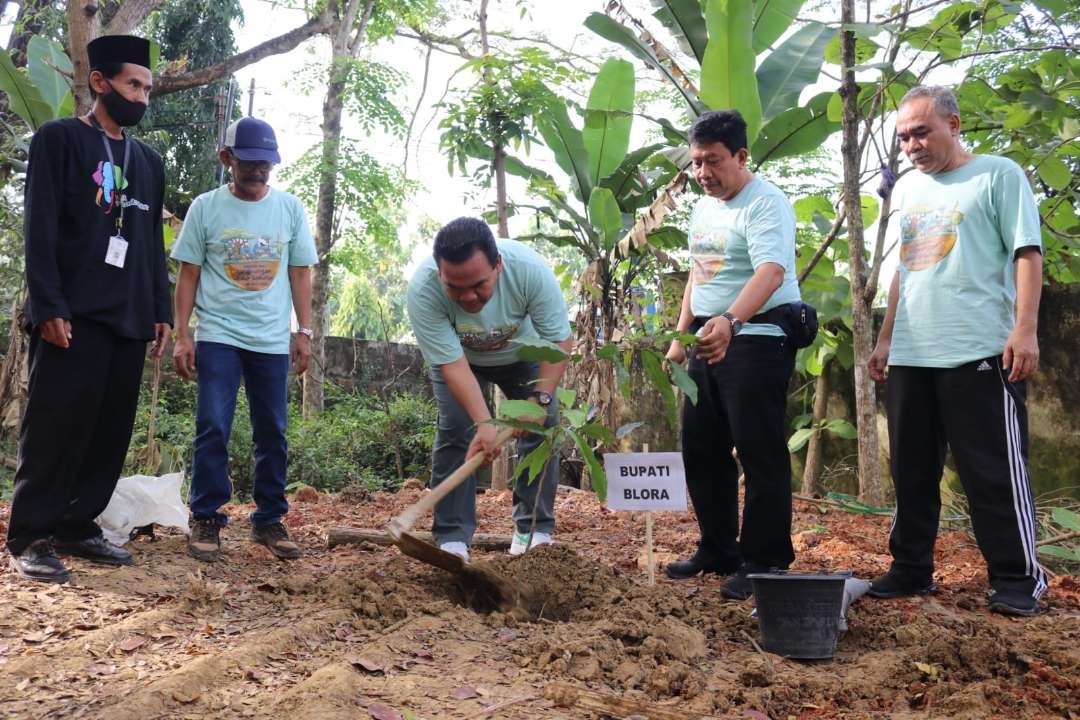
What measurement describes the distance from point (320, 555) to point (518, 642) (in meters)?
1.66

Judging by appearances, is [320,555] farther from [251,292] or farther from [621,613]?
[621,613]

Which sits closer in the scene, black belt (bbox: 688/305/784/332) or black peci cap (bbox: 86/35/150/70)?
black belt (bbox: 688/305/784/332)

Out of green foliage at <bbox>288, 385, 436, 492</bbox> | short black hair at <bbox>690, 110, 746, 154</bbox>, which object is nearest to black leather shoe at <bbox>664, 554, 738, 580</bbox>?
short black hair at <bbox>690, 110, 746, 154</bbox>

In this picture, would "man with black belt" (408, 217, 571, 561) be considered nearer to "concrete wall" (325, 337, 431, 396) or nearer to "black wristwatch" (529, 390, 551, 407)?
"black wristwatch" (529, 390, 551, 407)

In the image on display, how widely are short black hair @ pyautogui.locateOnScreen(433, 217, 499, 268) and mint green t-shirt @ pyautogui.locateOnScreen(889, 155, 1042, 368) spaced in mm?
1506

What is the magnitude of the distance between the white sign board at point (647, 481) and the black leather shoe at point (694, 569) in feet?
1.23

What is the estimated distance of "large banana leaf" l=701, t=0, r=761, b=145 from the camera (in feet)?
15.9

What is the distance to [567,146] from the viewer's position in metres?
5.92

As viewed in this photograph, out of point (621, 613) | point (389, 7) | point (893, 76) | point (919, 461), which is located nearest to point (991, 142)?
point (893, 76)

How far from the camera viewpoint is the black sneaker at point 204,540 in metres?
3.70

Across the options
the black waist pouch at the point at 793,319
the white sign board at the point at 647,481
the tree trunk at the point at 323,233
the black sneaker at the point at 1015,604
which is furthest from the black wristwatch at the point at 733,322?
the tree trunk at the point at 323,233

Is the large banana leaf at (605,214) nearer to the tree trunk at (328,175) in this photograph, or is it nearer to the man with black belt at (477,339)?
the man with black belt at (477,339)

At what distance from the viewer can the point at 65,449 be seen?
3326mm

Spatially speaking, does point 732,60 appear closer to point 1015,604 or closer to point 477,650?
point 1015,604
